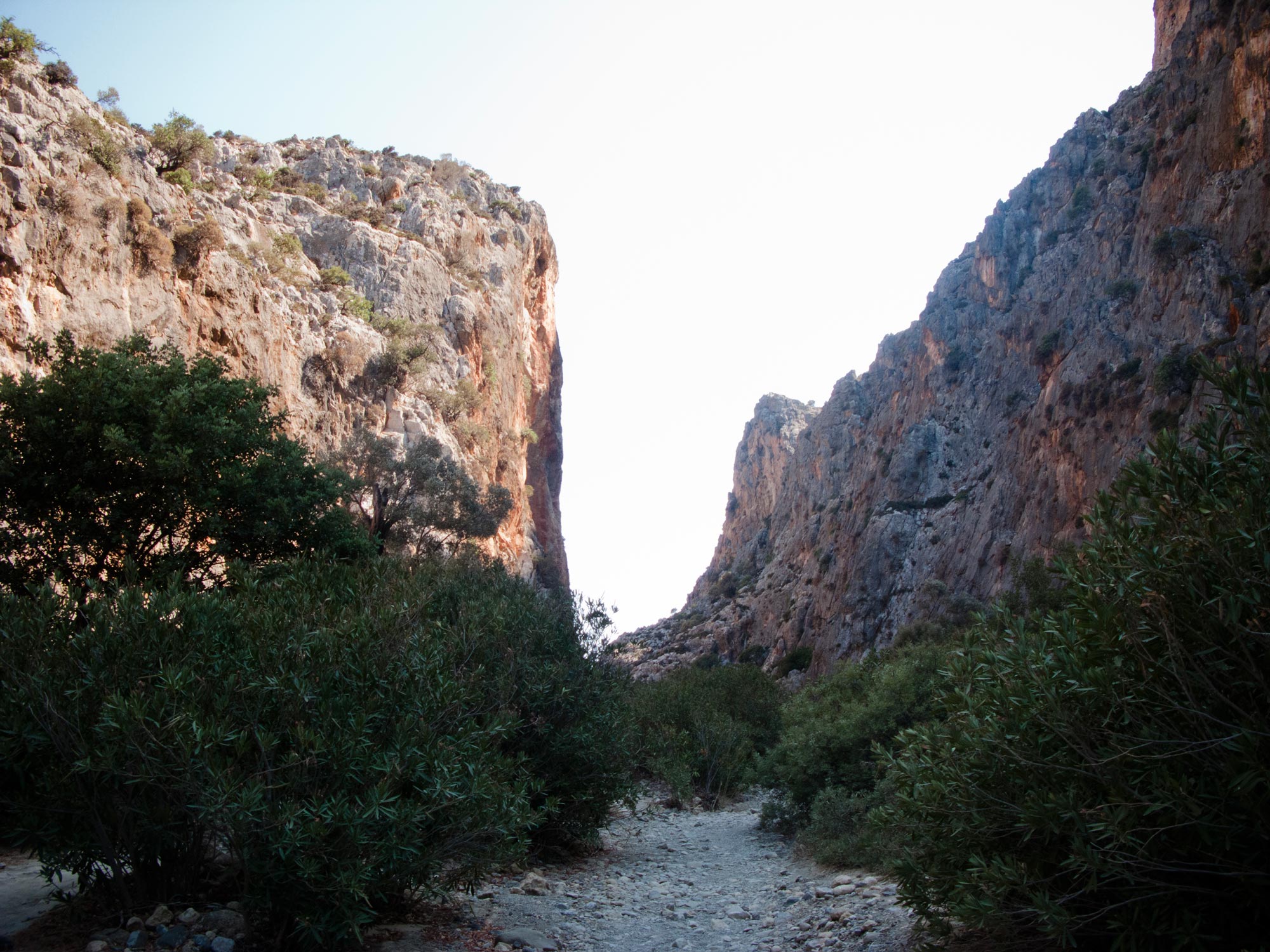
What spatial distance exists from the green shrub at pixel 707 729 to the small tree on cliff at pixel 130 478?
9366mm

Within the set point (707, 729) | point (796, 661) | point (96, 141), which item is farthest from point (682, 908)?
point (796, 661)

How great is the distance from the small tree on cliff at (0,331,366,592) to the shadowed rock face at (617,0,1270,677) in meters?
7.63

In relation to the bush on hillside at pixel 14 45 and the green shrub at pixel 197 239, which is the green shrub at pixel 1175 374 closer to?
the green shrub at pixel 197 239

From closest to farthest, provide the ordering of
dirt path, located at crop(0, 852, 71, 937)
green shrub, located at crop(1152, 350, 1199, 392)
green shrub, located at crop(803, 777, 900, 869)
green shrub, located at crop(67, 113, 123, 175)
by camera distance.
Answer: dirt path, located at crop(0, 852, 71, 937), green shrub, located at crop(803, 777, 900, 869), green shrub, located at crop(67, 113, 123, 175), green shrub, located at crop(1152, 350, 1199, 392)

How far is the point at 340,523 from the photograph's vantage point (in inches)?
599

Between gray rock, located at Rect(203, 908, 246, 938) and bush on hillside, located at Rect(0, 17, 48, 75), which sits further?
bush on hillside, located at Rect(0, 17, 48, 75)

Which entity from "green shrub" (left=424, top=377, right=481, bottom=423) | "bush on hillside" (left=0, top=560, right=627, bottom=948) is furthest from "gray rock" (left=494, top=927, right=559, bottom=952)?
"green shrub" (left=424, top=377, right=481, bottom=423)

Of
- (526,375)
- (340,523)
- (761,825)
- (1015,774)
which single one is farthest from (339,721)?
(526,375)

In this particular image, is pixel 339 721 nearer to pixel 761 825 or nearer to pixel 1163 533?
pixel 1163 533

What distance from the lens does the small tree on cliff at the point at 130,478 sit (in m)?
12.0

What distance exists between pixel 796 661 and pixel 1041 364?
1069 inches

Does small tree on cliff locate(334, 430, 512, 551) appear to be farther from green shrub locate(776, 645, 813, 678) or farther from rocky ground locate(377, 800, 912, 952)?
green shrub locate(776, 645, 813, 678)

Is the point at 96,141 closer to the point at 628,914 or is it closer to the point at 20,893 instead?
the point at 20,893

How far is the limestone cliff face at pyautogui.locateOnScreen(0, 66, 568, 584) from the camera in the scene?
755 inches
